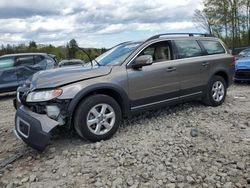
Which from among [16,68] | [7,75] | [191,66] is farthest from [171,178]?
[16,68]

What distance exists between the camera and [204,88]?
23.3 ft

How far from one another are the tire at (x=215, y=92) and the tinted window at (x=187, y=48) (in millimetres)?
710

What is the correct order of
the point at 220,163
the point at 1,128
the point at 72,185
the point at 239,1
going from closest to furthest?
the point at 72,185, the point at 220,163, the point at 1,128, the point at 239,1

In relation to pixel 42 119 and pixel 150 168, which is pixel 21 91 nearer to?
pixel 42 119

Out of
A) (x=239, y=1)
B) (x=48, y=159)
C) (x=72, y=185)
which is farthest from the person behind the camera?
(x=239, y=1)

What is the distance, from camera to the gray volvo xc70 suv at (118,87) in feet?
16.4

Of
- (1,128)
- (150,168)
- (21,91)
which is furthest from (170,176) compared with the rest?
(1,128)

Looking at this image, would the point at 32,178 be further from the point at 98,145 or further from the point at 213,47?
the point at 213,47

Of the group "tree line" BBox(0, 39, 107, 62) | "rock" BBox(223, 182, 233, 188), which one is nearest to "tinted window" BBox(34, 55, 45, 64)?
"rock" BBox(223, 182, 233, 188)

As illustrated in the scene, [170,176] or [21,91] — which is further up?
[21,91]

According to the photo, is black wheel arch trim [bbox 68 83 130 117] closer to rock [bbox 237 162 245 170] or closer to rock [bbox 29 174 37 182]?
rock [bbox 29 174 37 182]

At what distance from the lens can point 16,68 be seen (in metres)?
12.0

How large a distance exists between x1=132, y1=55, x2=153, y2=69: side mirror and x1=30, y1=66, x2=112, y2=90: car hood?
449 mm

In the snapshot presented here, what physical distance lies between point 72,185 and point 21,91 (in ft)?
7.13
